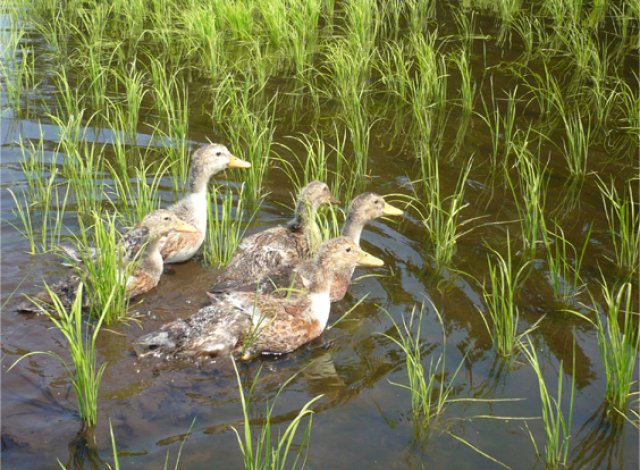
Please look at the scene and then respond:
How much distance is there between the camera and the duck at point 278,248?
20.3ft

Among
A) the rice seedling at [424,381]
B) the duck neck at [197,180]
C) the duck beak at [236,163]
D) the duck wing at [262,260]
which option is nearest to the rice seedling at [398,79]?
the duck beak at [236,163]

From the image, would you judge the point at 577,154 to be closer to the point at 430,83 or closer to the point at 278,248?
the point at 430,83

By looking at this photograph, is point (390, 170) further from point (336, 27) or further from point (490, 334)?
point (336, 27)

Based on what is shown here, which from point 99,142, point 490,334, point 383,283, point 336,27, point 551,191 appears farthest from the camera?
point 336,27

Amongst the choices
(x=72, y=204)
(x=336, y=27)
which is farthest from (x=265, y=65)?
(x=72, y=204)

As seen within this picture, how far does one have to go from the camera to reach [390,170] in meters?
8.38

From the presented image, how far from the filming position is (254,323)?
5.51 meters

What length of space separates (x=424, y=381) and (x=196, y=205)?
2.83 m

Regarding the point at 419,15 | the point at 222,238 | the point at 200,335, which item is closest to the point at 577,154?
the point at 222,238

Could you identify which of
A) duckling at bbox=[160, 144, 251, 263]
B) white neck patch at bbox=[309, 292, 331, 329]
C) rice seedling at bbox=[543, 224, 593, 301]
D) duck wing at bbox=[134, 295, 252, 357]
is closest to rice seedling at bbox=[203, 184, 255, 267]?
duckling at bbox=[160, 144, 251, 263]

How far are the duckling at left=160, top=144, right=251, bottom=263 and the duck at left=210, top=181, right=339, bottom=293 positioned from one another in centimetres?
36

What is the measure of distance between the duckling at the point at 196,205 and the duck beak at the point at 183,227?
0.09 meters

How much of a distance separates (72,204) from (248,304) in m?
2.40

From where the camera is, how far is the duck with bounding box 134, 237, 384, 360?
5.30m
